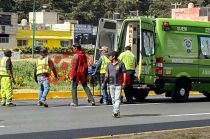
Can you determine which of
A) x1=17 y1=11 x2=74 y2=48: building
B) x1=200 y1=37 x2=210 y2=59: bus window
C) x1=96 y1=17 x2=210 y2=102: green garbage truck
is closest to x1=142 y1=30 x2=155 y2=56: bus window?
x1=96 y1=17 x2=210 y2=102: green garbage truck

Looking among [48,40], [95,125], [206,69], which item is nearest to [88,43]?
[48,40]

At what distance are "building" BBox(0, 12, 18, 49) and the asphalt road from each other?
227 ft

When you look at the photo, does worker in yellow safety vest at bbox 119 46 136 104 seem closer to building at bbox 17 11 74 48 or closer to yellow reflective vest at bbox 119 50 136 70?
yellow reflective vest at bbox 119 50 136 70

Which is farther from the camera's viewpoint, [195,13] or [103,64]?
[195,13]

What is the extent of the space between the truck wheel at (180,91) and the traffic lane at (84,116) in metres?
0.82

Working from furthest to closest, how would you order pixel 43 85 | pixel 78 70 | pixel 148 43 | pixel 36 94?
pixel 36 94
pixel 148 43
pixel 78 70
pixel 43 85

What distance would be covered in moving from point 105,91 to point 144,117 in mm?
2996

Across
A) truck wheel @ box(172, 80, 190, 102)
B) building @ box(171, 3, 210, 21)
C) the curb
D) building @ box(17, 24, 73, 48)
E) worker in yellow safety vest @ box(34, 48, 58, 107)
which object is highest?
building @ box(171, 3, 210, 21)

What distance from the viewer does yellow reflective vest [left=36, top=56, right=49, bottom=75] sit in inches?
632

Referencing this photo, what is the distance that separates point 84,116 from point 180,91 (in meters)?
5.53

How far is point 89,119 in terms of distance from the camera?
13258mm

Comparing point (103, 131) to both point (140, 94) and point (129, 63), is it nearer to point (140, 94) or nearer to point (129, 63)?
point (129, 63)

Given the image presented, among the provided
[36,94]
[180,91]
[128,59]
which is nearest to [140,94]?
[180,91]

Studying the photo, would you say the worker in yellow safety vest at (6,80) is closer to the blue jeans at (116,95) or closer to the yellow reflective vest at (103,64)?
the yellow reflective vest at (103,64)
